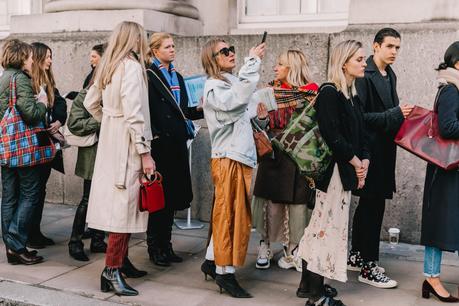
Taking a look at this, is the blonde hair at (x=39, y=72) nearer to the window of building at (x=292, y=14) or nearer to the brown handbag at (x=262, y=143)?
the brown handbag at (x=262, y=143)

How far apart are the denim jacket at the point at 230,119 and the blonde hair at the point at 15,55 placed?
5.95 ft

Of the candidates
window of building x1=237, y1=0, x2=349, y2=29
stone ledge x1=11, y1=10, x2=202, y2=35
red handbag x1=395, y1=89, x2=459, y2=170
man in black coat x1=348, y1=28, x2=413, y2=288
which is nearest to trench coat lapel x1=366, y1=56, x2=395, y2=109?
man in black coat x1=348, y1=28, x2=413, y2=288

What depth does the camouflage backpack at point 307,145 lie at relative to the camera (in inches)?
174

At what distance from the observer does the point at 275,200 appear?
549 centimetres

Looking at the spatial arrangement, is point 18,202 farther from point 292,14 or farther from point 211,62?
point 292,14

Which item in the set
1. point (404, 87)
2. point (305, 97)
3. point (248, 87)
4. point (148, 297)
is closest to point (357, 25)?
point (404, 87)

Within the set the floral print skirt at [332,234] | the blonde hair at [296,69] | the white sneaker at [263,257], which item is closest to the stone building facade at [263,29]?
the blonde hair at [296,69]

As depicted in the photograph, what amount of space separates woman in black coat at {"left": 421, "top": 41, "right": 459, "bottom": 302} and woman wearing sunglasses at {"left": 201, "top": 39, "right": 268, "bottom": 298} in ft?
4.45

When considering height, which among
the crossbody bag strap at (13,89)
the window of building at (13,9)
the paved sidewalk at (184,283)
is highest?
the window of building at (13,9)

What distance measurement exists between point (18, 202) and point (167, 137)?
1.50m

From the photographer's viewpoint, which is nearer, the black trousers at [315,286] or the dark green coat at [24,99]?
the black trousers at [315,286]

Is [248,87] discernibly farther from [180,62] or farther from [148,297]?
[180,62]

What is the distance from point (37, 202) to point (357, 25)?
3659 mm

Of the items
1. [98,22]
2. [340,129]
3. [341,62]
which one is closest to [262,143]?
[340,129]
